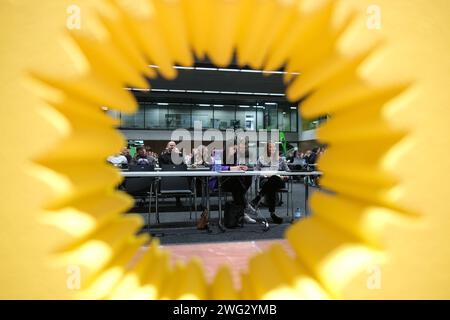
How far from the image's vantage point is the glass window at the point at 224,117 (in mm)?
16258

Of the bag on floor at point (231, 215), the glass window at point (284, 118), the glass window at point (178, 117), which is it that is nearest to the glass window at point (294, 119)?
the glass window at point (284, 118)

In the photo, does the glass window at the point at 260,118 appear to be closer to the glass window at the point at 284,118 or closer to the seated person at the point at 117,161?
the glass window at the point at 284,118

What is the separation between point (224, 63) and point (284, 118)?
674 inches

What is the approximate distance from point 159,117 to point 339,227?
15173 mm

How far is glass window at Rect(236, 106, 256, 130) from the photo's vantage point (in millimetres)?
16516

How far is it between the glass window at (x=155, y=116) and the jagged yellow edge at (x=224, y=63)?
14.6 m

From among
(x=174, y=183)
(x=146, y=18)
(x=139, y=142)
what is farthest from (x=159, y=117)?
(x=146, y=18)

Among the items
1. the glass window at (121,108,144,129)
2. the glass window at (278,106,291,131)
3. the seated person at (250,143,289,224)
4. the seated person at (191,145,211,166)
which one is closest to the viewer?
the seated person at (250,143,289,224)

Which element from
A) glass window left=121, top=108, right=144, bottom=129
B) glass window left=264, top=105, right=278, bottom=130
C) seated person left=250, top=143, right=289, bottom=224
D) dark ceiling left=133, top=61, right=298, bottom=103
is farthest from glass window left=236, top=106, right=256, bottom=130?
seated person left=250, top=143, right=289, bottom=224

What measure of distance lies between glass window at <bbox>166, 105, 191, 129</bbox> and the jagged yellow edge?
14.7m

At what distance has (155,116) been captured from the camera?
1563 centimetres

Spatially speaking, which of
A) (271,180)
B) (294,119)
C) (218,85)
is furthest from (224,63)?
(294,119)

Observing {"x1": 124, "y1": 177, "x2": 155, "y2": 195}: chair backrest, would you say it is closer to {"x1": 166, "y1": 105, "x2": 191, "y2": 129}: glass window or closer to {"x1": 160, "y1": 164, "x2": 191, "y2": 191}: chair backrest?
{"x1": 160, "y1": 164, "x2": 191, "y2": 191}: chair backrest

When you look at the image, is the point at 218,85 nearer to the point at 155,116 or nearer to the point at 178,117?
the point at 178,117
